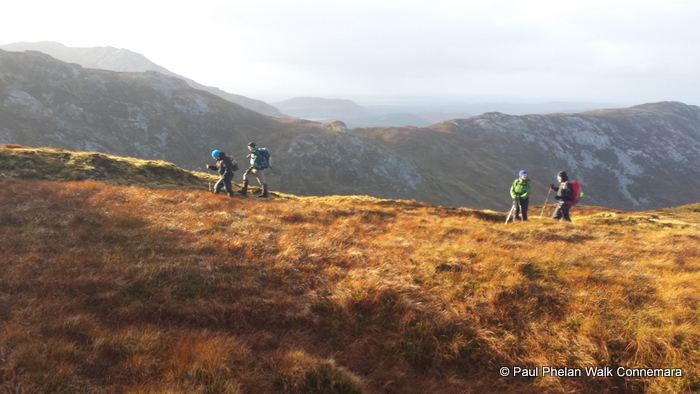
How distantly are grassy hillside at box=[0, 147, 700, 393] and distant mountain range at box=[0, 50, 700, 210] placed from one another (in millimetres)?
68026

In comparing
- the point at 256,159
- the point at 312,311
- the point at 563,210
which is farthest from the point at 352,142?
the point at 312,311

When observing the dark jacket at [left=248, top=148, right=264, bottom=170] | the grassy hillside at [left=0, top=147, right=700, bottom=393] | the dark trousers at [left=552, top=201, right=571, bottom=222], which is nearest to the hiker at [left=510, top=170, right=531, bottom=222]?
the dark trousers at [left=552, top=201, right=571, bottom=222]

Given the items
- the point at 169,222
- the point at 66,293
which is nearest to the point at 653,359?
the point at 66,293

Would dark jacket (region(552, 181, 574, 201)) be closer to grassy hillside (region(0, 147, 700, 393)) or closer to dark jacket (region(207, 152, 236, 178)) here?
grassy hillside (region(0, 147, 700, 393))

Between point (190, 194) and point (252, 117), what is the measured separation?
3984 inches

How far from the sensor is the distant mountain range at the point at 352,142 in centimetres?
7556

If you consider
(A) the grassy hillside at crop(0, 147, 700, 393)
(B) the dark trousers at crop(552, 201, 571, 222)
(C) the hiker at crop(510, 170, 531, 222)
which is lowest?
(A) the grassy hillside at crop(0, 147, 700, 393)

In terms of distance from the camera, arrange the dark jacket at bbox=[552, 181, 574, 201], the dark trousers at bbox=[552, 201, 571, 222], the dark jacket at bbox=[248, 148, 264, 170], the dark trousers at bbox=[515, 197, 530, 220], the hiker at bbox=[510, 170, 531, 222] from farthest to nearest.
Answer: the dark jacket at bbox=[248, 148, 264, 170], the dark trousers at bbox=[552, 201, 571, 222], the dark trousers at bbox=[515, 197, 530, 220], the dark jacket at bbox=[552, 181, 574, 201], the hiker at bbox=[510, 170, 531, 222]

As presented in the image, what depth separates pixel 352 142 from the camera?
101875 mm

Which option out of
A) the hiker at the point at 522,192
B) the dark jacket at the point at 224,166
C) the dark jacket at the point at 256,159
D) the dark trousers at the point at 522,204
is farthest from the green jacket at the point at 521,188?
the dark jacket at the point at 224,166

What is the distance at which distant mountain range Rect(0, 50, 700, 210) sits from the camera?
75562mm

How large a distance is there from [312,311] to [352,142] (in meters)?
96.8

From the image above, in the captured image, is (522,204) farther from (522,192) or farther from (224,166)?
(224,166)

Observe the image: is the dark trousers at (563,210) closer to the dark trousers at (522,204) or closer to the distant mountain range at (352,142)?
the dark trousers at (522,204)
